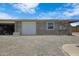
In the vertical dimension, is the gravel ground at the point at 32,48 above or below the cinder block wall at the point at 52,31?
below

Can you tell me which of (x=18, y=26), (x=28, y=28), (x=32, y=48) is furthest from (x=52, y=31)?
(x=32, y=48)

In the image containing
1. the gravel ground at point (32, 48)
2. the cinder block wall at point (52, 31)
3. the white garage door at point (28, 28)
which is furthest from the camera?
the white garage door at point (28, 28)

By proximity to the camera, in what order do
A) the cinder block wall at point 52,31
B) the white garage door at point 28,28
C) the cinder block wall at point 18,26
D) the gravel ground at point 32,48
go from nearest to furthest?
the gravel ground at point 32,48, the cinder block wall at point 52,31, the cinder block wall at point 18,26, the white garage door at point 28,28

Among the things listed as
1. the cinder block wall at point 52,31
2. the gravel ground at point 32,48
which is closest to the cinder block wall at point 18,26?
the cinder block wall at point 52,31

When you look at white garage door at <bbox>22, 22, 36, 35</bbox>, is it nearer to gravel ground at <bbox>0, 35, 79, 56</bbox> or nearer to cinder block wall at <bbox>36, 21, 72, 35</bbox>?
cinder block wall at <bbox>36, 21, 72, 35</bbox>

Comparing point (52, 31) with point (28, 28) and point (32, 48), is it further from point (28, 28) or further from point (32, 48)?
point (32, 48)

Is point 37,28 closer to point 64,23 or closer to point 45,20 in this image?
point 45,20

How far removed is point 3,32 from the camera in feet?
92.3

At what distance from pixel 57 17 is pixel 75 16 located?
2.86 meters

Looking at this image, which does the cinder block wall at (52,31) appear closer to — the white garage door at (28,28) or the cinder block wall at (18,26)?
the white garage door at (28,28)

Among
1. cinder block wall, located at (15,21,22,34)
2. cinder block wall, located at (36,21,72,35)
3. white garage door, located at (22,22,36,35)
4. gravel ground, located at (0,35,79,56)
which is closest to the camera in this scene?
gravel ground, located at (0,35,79,56)

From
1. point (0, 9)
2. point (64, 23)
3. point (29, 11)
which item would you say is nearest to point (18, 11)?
point (29, 11)

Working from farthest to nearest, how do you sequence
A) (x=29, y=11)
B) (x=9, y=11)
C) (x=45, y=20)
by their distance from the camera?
(x=9, y=11) < (x=29, y=11) < (x=45, y=20)

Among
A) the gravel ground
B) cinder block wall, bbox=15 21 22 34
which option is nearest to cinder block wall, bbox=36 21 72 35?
cinder block wall, bbox=15 21 22 34
